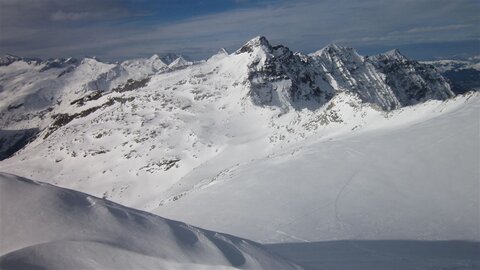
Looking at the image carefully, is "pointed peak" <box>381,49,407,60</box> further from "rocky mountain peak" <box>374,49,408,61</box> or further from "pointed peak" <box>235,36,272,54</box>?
"pointed peak" <box>235,36,272,54</box>

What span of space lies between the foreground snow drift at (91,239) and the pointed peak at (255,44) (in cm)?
7055

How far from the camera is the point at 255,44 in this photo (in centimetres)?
7612

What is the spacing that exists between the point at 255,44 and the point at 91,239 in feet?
240

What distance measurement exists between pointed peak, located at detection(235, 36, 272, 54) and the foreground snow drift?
231 feet

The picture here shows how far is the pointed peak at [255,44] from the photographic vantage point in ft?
247

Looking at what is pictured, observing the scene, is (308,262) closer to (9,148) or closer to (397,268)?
(397,268)

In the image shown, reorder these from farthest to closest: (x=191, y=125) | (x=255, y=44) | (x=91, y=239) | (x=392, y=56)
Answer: (x=392, y=56) < (x=255, y=44) < (x=191, y=125) < (x=91, y=239)

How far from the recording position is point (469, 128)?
55.3 feet

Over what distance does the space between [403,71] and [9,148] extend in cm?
14065

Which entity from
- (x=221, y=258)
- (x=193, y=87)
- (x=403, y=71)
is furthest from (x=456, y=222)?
(x=403, y=71)

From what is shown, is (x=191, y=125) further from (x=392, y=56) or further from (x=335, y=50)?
(x=392, y=56)

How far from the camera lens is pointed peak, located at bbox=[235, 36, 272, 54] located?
75375mm

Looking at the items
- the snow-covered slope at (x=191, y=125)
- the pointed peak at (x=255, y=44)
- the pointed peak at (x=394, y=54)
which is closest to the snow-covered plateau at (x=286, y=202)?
the snow-covered slope at (x=191, y=125)

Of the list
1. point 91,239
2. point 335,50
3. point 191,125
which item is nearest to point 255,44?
point 191,125
